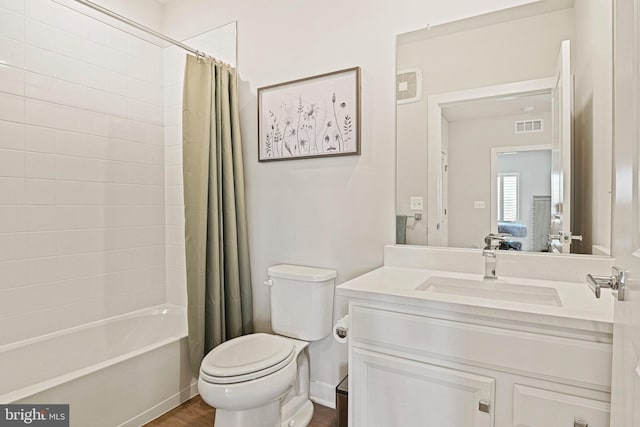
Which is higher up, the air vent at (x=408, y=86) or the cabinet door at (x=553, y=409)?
the air vent at (x=408, y=86)

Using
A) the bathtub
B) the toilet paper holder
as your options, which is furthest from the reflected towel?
the bathtub

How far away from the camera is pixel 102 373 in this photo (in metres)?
1.66

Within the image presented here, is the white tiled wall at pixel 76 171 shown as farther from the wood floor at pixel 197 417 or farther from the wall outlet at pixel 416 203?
the wall outlet at pixel 416 203

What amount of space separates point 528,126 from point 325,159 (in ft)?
3.33

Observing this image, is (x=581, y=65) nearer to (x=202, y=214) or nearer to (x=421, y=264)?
(x=421, y=264)

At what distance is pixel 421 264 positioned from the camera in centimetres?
173

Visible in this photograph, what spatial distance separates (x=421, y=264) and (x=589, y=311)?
0.75m

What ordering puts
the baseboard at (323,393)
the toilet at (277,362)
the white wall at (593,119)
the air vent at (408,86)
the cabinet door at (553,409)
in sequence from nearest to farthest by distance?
1. the cabinet door at (553,409)
2. the white wall at (593,119)
3. the toilet at (277,362)
4. the air vent at (408,86)
5. the baseboard at (323,393)

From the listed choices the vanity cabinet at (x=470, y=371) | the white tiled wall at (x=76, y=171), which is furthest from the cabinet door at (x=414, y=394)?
the white tiled wall at (x=76, y=171)

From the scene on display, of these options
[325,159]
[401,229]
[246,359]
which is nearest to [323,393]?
[246,359]

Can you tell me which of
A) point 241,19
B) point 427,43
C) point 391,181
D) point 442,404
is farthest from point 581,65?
point 241,19

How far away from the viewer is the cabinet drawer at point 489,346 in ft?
3.25

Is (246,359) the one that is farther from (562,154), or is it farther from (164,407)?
(562,154)

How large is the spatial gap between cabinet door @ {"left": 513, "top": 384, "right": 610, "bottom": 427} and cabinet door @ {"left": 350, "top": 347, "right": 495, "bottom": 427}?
3.2 inches
